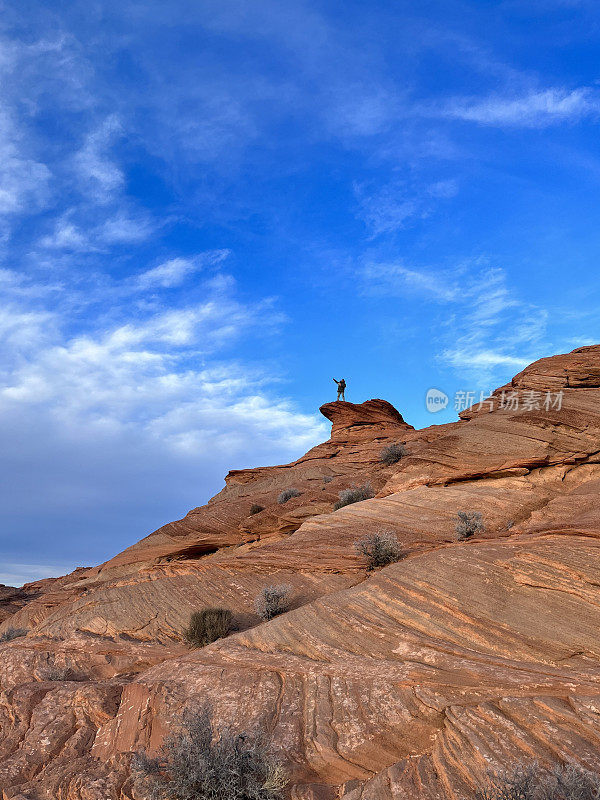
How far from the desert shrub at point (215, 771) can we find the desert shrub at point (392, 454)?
82.1 feet

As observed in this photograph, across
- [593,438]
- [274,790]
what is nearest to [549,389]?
[593,438]

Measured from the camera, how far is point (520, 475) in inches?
831

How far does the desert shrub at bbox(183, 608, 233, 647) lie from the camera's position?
41.6ft

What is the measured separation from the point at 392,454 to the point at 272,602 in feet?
63.9

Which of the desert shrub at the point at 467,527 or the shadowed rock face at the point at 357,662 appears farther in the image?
the desert shrub at the point at 467,527

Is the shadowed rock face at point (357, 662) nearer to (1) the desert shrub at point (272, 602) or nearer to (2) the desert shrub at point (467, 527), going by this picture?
(1) the desert shrub at point (272, 602)

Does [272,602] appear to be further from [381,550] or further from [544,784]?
[544,784]

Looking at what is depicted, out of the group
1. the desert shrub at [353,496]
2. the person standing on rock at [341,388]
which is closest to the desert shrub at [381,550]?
the desert shrub at [353,496]

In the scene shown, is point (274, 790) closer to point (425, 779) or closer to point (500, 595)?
point (425, 779)

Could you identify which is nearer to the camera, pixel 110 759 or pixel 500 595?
pixel 110 759

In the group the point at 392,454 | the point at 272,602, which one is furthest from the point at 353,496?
the point at 272,602

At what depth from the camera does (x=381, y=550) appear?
46.8 ft

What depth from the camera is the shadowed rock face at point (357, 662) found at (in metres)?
6.87

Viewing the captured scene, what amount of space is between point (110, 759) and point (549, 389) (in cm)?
2601
